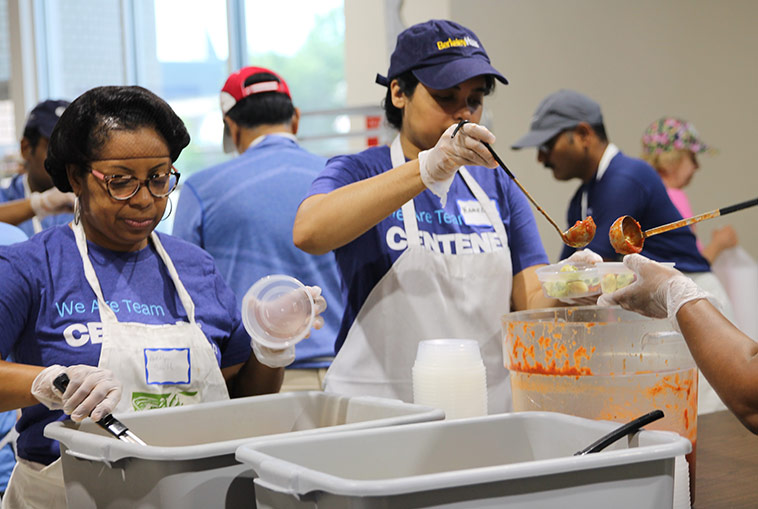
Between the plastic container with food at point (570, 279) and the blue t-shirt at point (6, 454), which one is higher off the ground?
the plastic container with food at point (570, 279)

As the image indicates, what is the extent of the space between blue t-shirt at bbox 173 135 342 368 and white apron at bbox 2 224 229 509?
842 millimetres

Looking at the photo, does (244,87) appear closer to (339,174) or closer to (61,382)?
(339,174)

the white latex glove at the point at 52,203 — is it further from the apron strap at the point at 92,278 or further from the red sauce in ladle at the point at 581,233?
the red sauce in ladle at the point at 581,233

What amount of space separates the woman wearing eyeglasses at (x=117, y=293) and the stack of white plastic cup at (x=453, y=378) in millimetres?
428

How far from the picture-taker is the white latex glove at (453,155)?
154 centimetres

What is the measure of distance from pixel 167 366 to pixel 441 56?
852 millimetres

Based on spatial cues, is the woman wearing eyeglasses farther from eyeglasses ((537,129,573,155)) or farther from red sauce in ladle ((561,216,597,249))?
eyeglasses ((537,129,573,155))

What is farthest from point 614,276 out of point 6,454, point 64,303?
point 6,454

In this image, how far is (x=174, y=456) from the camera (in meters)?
1.02

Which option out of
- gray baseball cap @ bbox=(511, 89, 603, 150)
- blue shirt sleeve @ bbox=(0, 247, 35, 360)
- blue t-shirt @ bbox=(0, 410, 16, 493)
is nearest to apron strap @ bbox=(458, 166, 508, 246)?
blue shirt sleeve @ bbox=(0, 247, 35, 360)

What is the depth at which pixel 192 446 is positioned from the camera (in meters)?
1.05

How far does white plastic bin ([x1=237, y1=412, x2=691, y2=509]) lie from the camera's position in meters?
0.85

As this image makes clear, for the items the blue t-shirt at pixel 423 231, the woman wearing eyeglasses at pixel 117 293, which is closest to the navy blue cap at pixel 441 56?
the blue t-shirt at pixel 423 231

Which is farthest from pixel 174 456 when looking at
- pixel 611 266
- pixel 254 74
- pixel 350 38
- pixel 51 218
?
pixel 350 38
